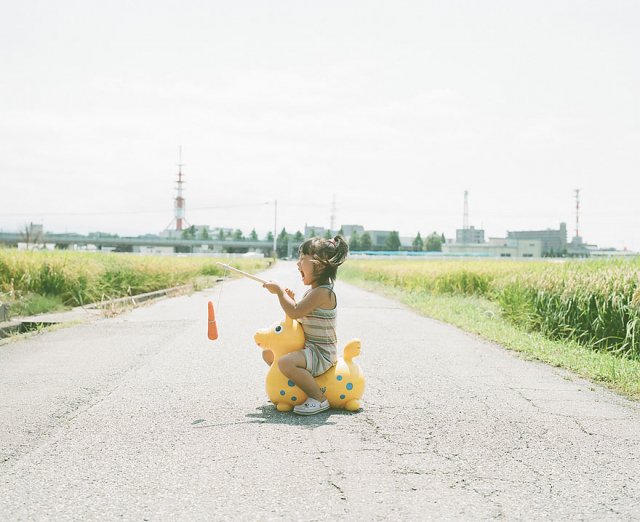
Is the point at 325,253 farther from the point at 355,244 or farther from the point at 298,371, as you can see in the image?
the point at 355,244

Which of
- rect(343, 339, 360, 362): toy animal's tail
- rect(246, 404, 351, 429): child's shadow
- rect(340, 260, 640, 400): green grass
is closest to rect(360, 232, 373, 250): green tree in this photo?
rect(340, 260, 640, 400): green grass

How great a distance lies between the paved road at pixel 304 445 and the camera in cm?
308

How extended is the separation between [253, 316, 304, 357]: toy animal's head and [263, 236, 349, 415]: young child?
0.19 ft

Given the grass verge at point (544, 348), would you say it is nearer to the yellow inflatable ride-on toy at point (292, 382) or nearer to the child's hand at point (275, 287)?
the yellow inflatable ride-on toy at point (292, 382)

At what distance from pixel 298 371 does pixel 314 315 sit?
46 cm

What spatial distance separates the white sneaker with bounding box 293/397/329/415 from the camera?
15.8 feet

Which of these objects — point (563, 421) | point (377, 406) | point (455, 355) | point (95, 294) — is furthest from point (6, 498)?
point (95, 294)

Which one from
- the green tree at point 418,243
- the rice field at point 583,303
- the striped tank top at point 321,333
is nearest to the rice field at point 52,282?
the rice field at point 583,303

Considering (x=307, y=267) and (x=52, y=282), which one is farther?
(x=52, y=282)

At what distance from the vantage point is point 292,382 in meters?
4.92

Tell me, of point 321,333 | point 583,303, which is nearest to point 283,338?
point 321,333

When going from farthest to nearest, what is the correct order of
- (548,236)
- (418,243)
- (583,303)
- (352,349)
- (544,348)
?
(418,243) < (548,236) < (583,303) < (544,348) < (352,349)

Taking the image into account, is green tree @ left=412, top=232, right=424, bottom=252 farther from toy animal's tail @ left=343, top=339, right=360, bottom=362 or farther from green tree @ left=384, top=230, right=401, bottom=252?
toy animal's tail @ left=343, top=339, right=360, bottom=362

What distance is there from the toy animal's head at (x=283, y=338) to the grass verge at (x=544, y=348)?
3.32 m
